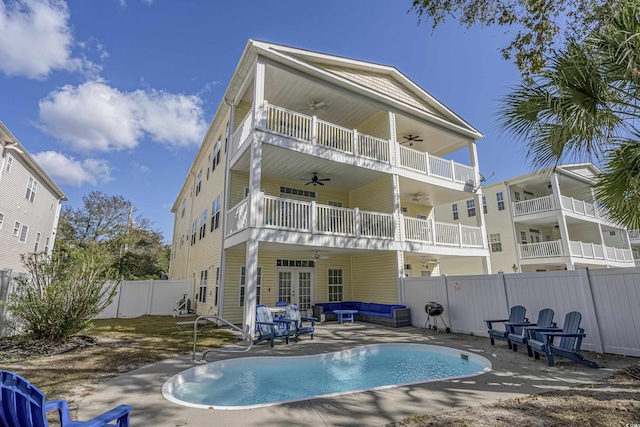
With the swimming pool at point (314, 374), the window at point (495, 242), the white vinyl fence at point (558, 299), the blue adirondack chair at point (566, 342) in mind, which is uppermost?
the window at point (495, 242)

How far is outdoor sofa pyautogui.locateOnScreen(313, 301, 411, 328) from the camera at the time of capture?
37.1 feet

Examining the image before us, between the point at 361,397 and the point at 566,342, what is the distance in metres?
4.77

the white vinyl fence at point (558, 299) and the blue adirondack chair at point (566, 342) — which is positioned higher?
the white vinyl fence at point (558, 299)

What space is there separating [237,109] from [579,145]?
12.1 m

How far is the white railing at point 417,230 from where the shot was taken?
12963 millimetres

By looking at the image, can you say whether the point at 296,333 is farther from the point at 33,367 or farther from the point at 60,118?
the point at 60,118

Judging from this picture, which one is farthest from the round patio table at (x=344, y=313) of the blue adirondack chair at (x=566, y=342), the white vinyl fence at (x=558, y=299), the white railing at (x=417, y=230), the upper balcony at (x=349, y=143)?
the blue adirondack chair at (x=566, y=342)

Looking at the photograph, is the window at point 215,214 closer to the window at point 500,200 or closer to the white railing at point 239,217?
the white railing at point 239,217

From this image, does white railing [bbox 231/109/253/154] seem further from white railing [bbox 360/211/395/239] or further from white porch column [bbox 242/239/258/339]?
white railing [bbox 360/211/395/239]

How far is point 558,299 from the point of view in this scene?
24.8ft

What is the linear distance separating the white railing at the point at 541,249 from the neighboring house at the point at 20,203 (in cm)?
2948

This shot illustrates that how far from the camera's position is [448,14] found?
23.0 ft

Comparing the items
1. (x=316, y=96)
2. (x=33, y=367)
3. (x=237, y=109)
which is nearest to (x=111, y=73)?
(x=237, y=109)

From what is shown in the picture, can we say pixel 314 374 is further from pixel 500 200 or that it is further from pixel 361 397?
pixel 500 200
